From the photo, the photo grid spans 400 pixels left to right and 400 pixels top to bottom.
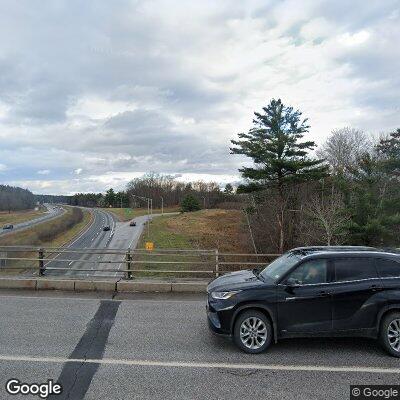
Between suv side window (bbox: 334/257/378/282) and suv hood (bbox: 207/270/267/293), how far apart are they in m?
1.17

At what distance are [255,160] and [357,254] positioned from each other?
27.6m

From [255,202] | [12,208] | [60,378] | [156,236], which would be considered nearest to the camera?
[60,378]

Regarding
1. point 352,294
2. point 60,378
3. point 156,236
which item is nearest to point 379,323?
point 352,294

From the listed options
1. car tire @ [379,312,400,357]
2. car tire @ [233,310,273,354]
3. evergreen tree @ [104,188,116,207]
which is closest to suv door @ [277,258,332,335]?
car tire @ [233,310,273,354]

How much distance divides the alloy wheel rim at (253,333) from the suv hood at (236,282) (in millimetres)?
557

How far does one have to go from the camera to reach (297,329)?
5.69m

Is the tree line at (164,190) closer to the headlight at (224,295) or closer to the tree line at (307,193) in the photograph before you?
the tree line at (307,193)

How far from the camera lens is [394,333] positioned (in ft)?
18.4

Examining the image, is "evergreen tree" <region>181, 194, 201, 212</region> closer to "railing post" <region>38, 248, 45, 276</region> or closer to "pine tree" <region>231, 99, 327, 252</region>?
"pine tree" <region>231, 99, 327, 252</region>

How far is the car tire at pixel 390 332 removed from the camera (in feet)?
18.2

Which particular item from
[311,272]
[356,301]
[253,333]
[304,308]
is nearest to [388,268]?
[356,301]

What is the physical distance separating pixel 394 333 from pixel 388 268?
37.6 inches

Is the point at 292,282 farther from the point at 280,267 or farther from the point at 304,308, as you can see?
the point at 280,267

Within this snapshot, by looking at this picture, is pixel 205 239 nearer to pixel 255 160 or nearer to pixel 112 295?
pixel 255 160
